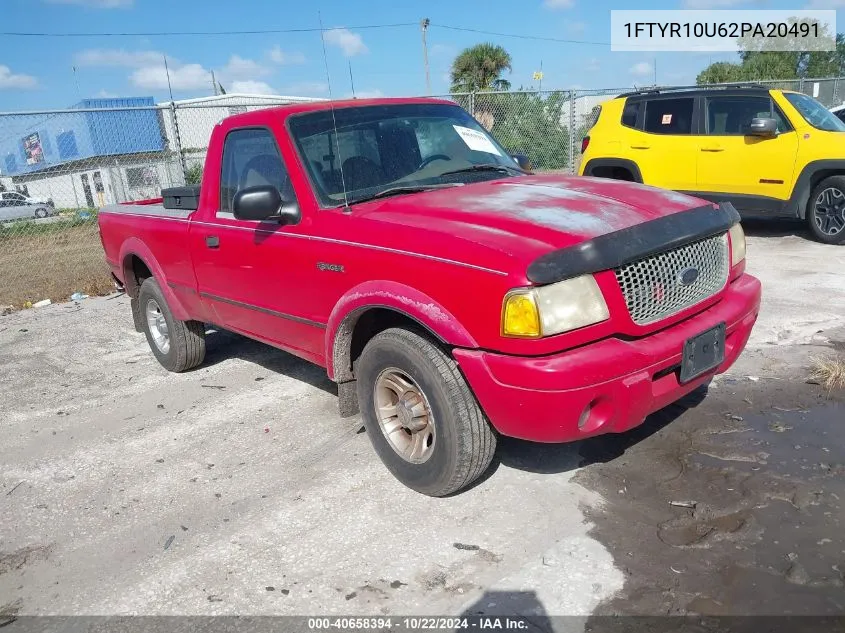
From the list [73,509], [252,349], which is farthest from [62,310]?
[73,509]

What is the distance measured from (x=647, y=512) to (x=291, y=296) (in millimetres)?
2153

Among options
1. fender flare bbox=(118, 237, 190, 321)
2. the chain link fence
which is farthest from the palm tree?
fender flare bbox=(118, 237, 190, 321)

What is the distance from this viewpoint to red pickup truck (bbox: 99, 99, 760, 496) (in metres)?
2.70

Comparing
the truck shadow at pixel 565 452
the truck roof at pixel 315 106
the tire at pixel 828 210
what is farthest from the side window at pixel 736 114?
the truck shadow at pixel 565 452

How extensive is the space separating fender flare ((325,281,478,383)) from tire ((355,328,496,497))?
5.1 inches

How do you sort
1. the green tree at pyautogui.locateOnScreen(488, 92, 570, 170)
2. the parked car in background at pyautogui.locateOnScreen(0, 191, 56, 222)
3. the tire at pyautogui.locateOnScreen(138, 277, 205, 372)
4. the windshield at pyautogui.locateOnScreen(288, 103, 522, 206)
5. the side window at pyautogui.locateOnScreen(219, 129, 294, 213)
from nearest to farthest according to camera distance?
the windshield at pyautogui.locateOnScreen(288, 103, 522, 206), the side window at pyautogui.locateOnScreen(219, 129, 294, 213), the tire at pyautogui.locateOnScreen(138, 277, 205, 372), the parked car in background at pyautogui.locateOnScreen(0, 191, 56, 222), the green tree at pyautogui.locateOnScreen(488, 92, 570, 170)

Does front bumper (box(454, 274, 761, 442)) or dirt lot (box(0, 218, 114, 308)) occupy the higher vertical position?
front bumper (box(454, 274, 761, 442))

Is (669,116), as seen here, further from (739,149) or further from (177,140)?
(177,140)

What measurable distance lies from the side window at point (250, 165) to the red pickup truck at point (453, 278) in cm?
1

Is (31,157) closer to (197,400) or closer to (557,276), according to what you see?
(197,400)

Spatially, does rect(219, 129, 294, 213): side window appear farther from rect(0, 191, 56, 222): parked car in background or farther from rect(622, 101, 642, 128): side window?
rect(0, 191, 56, 222): parked car in background

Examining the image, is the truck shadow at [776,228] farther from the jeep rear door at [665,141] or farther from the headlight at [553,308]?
the headlight at [553,308]

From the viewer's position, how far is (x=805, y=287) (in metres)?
6.39

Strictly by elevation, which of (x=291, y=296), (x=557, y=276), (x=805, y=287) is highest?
(x=557, y=276)
